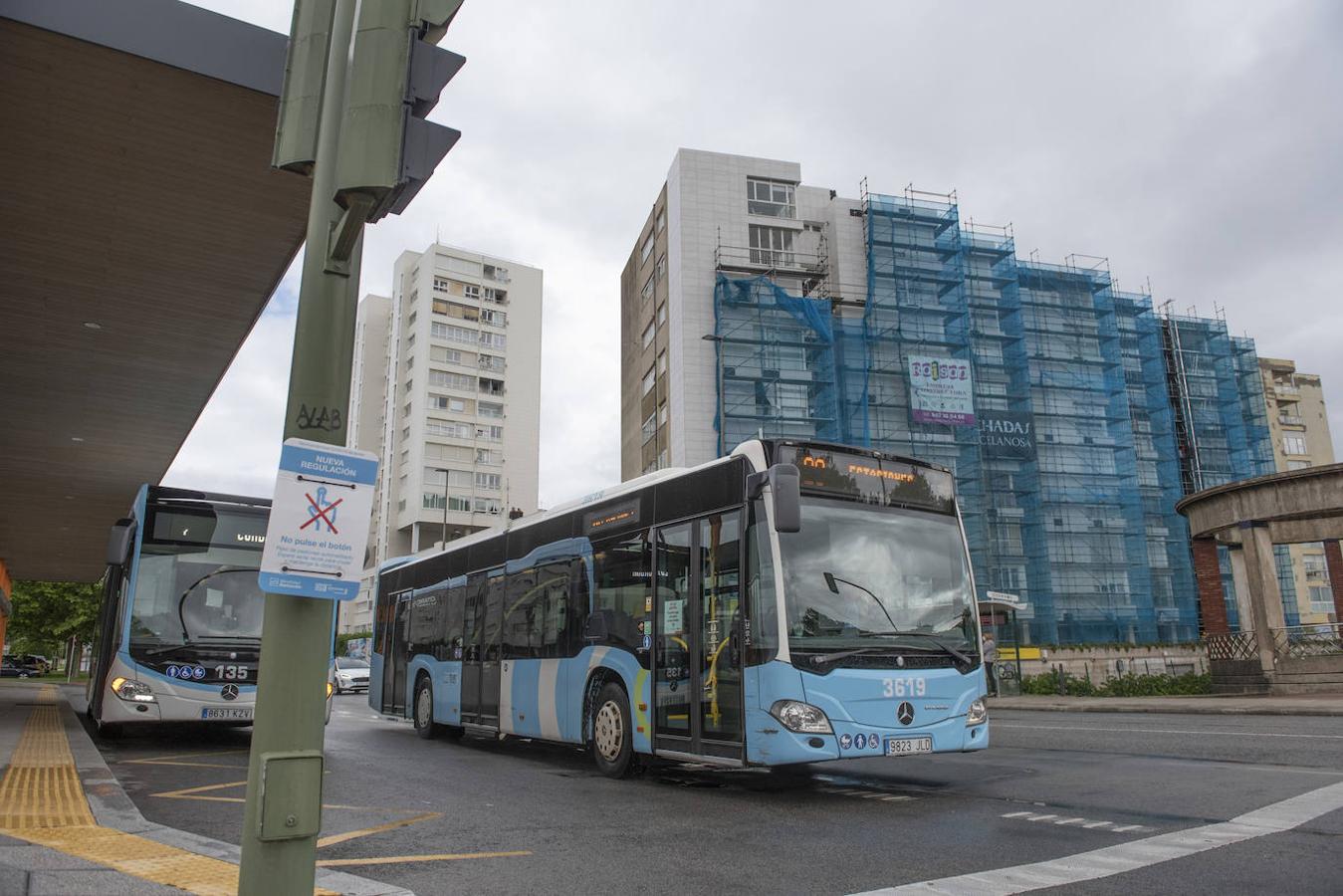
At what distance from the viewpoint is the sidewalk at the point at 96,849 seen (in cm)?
411

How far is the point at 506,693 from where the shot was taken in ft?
41.1

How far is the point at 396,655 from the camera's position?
1697 centimetres

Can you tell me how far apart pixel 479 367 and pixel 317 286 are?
77510 mm

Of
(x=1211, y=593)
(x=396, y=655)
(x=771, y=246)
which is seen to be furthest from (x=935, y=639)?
(x=771, y=246)

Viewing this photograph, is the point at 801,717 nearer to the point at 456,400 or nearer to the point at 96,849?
the point at 96,849

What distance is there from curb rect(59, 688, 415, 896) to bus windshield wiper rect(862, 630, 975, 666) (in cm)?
484

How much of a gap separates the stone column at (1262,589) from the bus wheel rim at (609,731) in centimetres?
1835

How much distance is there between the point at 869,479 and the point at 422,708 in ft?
31.8

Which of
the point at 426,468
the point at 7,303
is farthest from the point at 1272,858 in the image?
the point at 426,468

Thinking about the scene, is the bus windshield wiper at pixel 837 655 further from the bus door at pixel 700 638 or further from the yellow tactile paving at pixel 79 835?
the yellow tactile paving at pixel 79 835

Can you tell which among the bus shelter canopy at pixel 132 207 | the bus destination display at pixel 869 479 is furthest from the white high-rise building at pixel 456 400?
the bus destination display at pixel 869 479

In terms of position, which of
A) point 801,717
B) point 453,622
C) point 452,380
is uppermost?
point 452,380

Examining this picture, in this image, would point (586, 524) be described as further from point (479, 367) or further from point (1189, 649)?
point (479, 367)

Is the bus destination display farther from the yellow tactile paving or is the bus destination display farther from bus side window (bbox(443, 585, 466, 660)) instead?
bus side window (bbox(443, 585, 466, 660))
